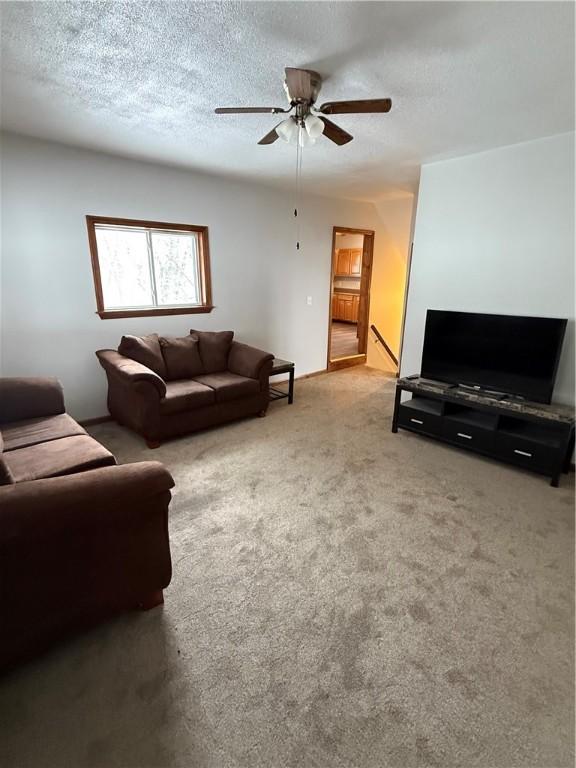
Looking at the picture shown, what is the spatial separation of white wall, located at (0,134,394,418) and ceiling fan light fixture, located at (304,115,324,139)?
97.0 inches

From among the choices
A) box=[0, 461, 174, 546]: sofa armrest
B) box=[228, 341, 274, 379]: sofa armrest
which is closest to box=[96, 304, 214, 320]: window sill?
box=[228, 341, 274, 379]: sofa armrest

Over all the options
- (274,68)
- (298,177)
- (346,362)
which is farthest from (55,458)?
(346,362)

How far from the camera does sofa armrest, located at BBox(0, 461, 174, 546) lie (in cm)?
129

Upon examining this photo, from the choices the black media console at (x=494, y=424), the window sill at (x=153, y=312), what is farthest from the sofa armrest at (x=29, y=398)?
the black media console at (x=494, y=424)

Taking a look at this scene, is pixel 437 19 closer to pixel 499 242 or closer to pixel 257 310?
pixel 499 242

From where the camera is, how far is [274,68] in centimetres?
201

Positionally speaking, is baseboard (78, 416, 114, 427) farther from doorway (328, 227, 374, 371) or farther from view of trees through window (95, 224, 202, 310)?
doorway (328, 227, 374, 371)

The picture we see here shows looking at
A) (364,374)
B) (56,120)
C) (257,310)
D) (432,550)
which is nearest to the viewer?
(432,550)

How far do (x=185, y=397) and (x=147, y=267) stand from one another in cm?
Answer: 172

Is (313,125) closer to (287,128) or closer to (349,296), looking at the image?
(287,128)

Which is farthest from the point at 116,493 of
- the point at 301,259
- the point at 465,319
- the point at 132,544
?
the point at 301,259

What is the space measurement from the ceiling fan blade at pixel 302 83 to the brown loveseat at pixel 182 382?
2.30 meters

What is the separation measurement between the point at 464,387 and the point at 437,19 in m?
2.68

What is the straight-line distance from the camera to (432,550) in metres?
2.20
